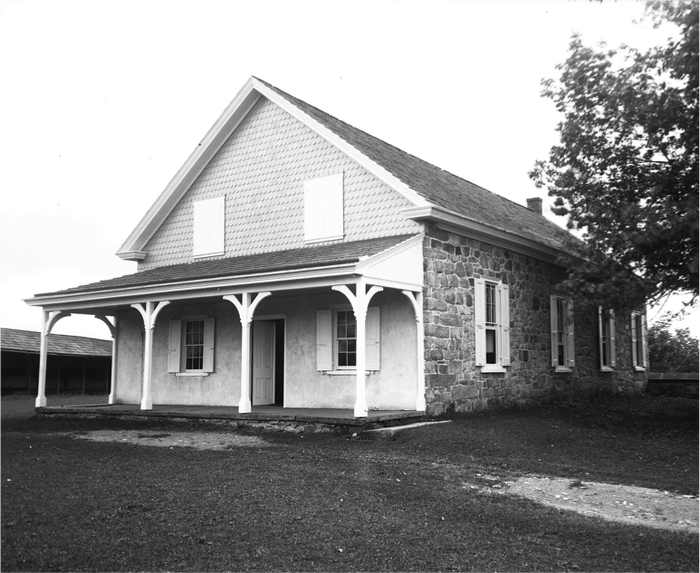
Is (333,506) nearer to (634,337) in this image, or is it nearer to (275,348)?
(275,348)

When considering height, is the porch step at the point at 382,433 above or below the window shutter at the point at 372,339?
below

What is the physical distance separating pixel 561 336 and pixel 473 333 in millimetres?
4653

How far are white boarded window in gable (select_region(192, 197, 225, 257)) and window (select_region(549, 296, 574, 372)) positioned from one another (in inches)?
318

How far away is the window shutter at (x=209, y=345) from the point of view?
17.3 metres

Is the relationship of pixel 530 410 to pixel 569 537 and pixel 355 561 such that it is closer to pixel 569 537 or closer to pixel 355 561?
pixel 569 537

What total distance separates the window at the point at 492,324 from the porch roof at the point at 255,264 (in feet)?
7.80

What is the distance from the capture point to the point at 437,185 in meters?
16.8

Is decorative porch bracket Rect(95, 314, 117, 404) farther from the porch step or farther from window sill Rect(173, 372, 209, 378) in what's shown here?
the porch step

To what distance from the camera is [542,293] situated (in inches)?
716

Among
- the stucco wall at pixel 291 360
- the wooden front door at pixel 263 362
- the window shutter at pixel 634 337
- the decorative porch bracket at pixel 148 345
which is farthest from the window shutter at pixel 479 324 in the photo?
the window shutter at pixel 634 337

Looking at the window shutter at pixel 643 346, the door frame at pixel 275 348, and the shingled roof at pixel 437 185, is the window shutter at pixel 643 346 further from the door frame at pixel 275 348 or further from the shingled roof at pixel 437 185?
the door frame at pixel 275 348

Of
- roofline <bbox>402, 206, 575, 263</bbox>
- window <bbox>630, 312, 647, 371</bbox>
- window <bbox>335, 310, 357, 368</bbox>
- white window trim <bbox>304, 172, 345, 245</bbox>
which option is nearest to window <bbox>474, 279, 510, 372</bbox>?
roofline <bbox>402, 206, 575, 263</bbox>

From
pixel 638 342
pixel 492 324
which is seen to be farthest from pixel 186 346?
pixel 638 342

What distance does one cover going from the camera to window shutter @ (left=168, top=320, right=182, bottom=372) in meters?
17.9
